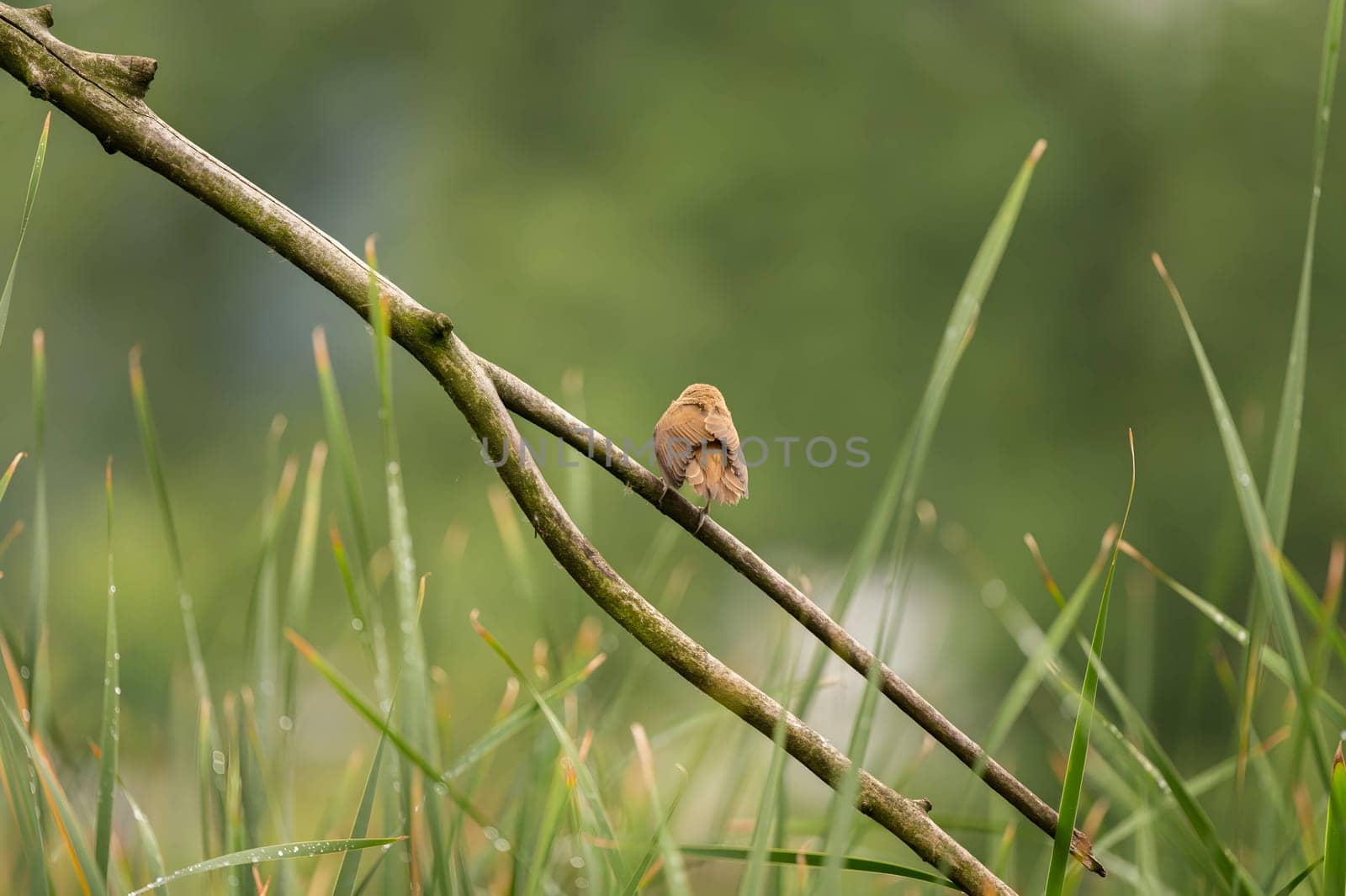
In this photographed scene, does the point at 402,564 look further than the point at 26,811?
No

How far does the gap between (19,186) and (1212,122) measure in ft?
31.0

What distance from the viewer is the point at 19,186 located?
8.94 m

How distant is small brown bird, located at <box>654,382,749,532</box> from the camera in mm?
1431

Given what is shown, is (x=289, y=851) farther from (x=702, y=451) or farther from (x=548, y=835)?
(x=702, y=451)

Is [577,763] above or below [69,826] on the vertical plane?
above

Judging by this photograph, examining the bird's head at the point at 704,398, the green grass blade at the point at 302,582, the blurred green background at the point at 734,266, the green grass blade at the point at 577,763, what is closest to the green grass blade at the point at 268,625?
the green grass blade at the point at 302,582

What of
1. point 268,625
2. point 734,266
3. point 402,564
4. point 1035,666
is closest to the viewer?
point 402,564

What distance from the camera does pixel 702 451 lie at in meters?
1.49

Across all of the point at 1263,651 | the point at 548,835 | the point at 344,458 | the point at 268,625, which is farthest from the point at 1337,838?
the point at 268,625

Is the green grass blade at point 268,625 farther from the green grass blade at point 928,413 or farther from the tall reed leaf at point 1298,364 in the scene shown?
the tall reed leaf at point 1298,364

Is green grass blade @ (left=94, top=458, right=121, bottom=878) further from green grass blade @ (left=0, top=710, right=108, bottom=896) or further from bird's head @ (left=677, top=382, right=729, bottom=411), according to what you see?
bird's head @ (left=677, top=382, right=729, bottom=411)

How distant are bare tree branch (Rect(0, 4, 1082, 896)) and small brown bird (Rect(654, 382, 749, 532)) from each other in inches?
12.2

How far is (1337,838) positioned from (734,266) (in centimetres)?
816

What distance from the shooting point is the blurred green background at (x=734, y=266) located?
310 inches
